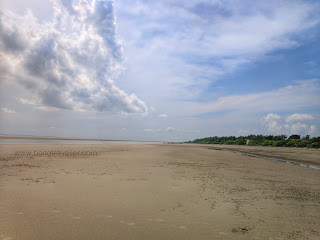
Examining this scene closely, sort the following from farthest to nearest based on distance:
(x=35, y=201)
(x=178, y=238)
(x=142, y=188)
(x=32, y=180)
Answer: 1. (x=32, y=180)
2. (x=142, y=188)
3. (x=35, y=201)
4. (x=178, y=238)

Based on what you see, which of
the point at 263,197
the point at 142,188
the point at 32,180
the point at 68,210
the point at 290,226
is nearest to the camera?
the point at 290,226

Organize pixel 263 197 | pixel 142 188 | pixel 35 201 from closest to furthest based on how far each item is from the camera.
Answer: pixel 35 201 → pixel 263 197 → pixel 142 188

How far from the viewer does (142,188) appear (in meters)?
8.00

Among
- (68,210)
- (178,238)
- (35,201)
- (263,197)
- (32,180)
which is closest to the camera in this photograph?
(178,238)

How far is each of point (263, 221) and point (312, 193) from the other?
483cm

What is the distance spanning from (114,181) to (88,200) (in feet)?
8.83

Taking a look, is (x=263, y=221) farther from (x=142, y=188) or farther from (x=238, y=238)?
(x=142, y=188)

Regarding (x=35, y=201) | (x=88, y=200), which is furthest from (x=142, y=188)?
(x=35, y=201)

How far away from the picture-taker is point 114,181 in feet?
29.5

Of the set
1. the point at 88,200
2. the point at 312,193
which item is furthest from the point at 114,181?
the point at 312,193

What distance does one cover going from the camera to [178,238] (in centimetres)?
417

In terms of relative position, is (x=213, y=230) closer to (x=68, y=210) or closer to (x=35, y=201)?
(x=68, y=210)

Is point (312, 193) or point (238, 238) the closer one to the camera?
point (238, 238)

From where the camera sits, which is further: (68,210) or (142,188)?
(142,188)
